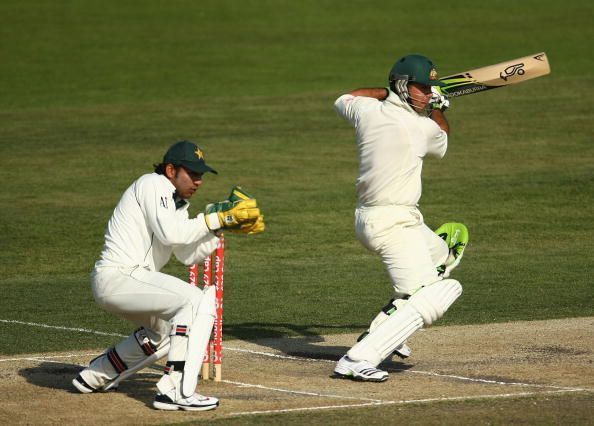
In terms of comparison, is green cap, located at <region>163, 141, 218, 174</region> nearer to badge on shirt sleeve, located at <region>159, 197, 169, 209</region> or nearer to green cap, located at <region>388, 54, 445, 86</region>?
badge on shirt sleeve, located at <region>159, 197, 169, 209</region>

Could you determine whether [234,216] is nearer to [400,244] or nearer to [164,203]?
[164,203]

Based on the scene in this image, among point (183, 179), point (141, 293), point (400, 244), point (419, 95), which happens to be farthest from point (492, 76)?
point (141, 293)

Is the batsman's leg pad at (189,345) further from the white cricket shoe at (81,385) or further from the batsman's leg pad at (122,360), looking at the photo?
the white cricket shoe at (81,385)

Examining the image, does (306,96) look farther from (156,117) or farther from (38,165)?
(38,165)

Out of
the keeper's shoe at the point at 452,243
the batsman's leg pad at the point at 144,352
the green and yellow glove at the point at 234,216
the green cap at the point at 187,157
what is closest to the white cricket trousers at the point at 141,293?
the batsman's leg pad at the point at 144,352

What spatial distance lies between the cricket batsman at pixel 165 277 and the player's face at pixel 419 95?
1.56m

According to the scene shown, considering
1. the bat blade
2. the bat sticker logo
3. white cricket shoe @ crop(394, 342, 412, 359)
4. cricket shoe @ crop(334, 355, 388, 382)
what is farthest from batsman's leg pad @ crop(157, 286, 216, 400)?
the bat sticker logo

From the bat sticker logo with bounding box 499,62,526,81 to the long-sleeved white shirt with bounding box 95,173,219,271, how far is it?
337cm

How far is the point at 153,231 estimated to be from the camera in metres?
7.65

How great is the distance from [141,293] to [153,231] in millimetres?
394

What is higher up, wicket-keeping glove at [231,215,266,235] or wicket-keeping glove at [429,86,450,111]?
wicket-keeping glove at [429,86,450,111]

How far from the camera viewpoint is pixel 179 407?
24.3 ft

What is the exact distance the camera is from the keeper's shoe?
9.03 m

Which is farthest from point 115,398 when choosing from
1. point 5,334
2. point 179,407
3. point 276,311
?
point 276,311
